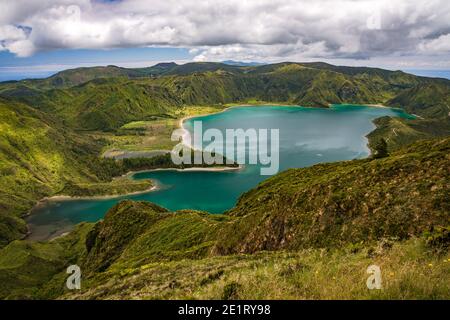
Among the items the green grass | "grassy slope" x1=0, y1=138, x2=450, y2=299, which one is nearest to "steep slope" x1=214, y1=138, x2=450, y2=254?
"grassy slope" x1=0, y1=138, x2=450, y2=299

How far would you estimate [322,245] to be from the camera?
3631cm

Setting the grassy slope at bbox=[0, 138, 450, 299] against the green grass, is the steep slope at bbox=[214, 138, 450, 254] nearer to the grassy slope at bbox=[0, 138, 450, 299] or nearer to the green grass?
the grassy slope at bbox=[0, 138, 450, 299]

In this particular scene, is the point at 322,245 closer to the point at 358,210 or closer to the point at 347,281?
the point at 358,210

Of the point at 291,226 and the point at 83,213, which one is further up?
the point at 291,226

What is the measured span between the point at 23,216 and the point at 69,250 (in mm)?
76401

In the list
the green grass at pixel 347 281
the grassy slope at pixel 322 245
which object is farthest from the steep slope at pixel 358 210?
the green grass at pixel 347 281

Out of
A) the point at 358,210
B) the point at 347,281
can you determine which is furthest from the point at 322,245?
the point at 347,281

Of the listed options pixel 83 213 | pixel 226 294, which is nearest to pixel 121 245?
pixel 226 294

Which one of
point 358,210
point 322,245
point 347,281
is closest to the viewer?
point 347,281

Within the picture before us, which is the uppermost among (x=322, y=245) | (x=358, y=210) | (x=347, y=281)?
(x=347, y=281)

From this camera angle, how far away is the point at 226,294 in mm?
14328

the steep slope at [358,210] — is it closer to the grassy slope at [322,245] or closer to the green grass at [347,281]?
the grassy slope at [322,245]
